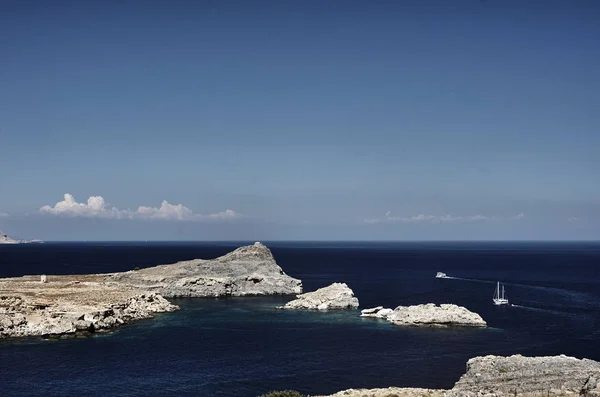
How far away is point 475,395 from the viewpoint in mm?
51781

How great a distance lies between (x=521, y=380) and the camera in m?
53.0

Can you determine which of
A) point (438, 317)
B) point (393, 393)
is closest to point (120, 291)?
point (438, 317)

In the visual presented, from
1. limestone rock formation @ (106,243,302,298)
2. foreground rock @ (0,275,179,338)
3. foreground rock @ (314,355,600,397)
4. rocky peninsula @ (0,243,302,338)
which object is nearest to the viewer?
foreground rock @ (314,355,600,397)

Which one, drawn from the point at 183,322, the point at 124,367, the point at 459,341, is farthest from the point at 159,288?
the point at 459,341

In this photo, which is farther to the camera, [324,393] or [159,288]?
[159,288]

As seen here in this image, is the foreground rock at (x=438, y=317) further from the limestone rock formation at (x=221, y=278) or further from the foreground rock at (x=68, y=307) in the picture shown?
the foreground rock at (x=68, y=307)

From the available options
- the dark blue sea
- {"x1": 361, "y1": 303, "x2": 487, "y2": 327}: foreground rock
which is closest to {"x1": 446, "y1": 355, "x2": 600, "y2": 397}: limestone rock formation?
the dark blue sea

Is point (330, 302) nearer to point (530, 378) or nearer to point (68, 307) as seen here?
point (68, 307)

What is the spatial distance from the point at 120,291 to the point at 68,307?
2444cm

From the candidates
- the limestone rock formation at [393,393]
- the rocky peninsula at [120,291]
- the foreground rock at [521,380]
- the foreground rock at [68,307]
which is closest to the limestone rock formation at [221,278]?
the rocky peninsula at [120,291]

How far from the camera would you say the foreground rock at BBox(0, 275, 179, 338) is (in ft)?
281

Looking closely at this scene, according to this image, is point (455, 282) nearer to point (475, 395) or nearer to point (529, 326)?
point (529, 326)

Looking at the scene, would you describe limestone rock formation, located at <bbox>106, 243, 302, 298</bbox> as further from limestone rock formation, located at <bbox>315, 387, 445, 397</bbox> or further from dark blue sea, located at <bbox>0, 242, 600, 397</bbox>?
limestone rock formation, located at <bbox>315, 387, 445, 397</bbox>

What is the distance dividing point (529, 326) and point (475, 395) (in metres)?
53.2
